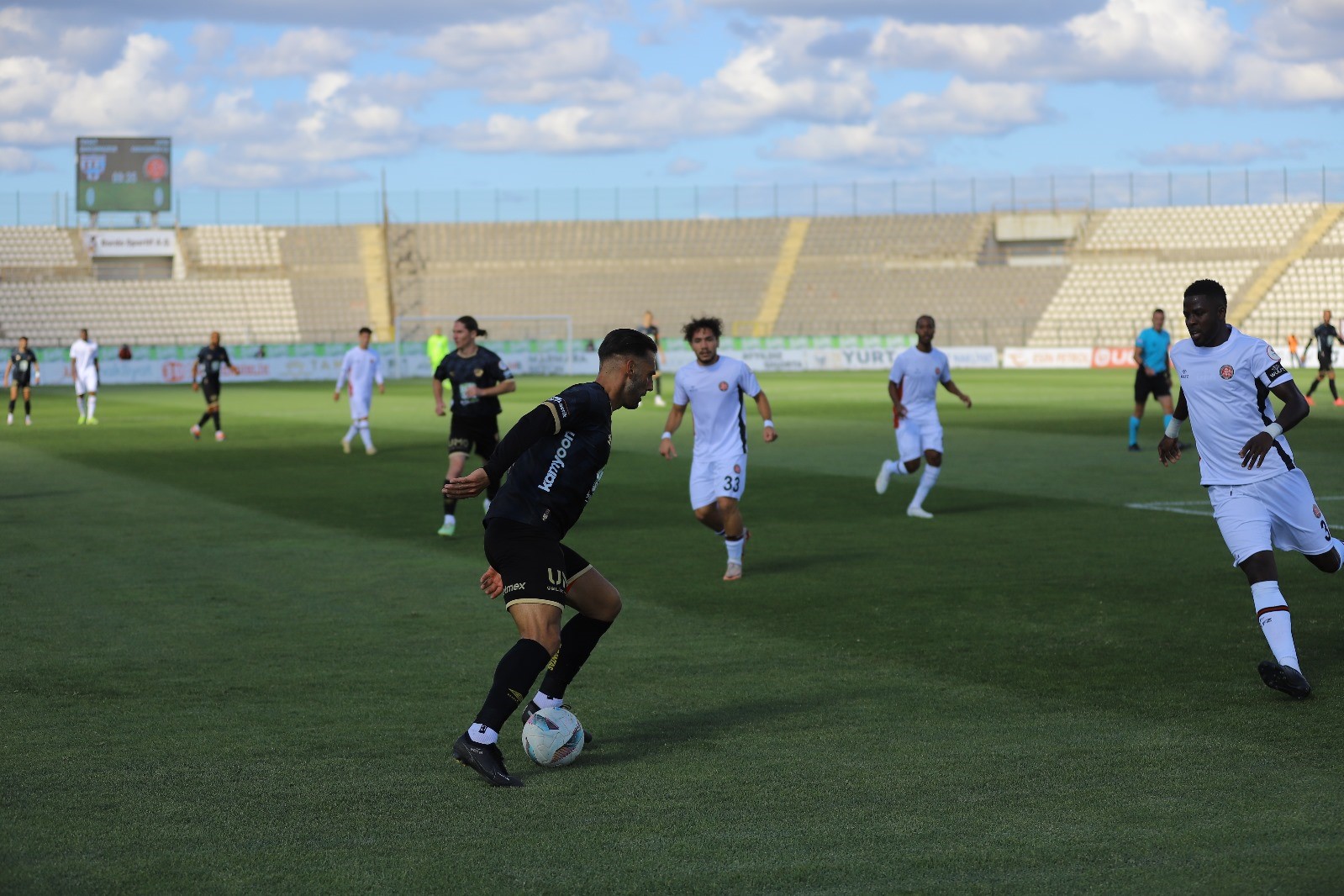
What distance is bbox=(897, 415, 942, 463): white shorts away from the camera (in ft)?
54.4

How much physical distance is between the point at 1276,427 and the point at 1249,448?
0.83 feet

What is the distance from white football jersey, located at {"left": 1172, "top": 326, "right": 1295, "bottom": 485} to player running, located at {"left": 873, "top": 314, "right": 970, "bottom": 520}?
8.00m

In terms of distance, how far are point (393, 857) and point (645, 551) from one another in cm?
847

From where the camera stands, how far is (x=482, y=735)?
20.7 feet

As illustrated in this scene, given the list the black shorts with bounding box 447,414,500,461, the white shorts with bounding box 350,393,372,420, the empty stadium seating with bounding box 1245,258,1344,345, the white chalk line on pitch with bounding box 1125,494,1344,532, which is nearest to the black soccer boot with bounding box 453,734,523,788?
the black shorts with bounding box 447,414,500,461

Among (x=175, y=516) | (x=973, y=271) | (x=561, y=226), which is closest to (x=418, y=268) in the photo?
(x=561, y=226)

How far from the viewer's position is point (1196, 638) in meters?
9.38

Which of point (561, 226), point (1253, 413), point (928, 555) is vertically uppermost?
point (561, 226)

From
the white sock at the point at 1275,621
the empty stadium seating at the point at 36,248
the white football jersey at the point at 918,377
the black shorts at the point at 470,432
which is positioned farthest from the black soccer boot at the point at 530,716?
the empty stadium seating at the point at 36,248

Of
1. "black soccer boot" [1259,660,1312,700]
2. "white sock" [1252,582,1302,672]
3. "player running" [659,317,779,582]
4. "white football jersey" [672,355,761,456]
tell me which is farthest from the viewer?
"white football jersey" [672,355,761,456]

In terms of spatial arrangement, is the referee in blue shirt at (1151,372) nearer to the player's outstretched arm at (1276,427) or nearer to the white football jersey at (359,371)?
the white football jersey at (359,371)

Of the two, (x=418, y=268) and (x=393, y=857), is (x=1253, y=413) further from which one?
(x=418, y=268)

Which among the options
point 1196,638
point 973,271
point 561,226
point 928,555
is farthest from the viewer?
point 561,226

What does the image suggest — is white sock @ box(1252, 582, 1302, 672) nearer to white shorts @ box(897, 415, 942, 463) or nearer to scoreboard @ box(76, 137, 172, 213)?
white shorts @ box(897, 415, 942, 463)
